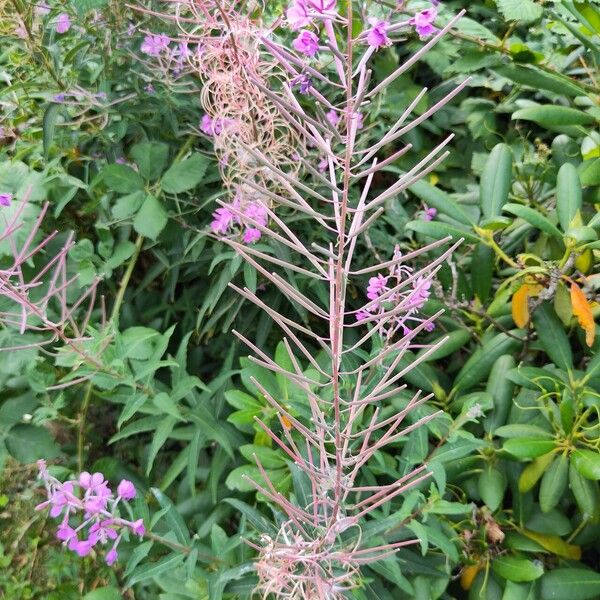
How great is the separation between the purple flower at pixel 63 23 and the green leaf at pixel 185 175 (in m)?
0.34

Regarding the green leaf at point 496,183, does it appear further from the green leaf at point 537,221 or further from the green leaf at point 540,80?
the green leaf at point 540,80

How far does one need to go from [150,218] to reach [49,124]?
267mm

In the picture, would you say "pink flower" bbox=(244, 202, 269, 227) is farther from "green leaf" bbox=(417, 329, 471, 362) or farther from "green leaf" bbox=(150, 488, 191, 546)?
"green leaf" bbox=(150, 488, 191, 546)

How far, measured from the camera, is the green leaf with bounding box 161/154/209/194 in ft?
4.48

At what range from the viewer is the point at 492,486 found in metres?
1.19

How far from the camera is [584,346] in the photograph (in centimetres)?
128

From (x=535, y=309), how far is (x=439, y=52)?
2.44ft

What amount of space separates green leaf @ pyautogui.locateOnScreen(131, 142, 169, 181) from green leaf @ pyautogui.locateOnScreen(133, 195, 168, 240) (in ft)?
0.18

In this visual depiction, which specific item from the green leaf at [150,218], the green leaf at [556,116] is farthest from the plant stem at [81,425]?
the green leaf at [556,116]

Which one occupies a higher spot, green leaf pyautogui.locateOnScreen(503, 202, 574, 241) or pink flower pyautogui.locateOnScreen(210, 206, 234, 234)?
green leaf pyautogui.locateOnScreen(503, 202, 574, 241)

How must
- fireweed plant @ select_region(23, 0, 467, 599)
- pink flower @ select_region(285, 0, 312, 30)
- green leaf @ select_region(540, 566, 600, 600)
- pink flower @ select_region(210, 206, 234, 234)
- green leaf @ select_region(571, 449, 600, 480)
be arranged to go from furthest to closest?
pink flower @ select_region(210, 206, 234, 234)
green leaf @ select_region(540, 566, 600, 600)
green leaf @ select_region(571, 449, 600, 480)
fireweed plant @ select_region(23, 0, 467, 599)
pink flower @ select_region(285, 0, 312, 30)

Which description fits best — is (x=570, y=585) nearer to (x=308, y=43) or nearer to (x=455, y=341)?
(x=455, y=341)

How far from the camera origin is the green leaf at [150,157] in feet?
4.55

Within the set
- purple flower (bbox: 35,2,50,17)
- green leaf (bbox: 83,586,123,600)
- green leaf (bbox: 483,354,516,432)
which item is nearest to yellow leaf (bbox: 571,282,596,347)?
green leaf (bbox: 483,354,516,432)
